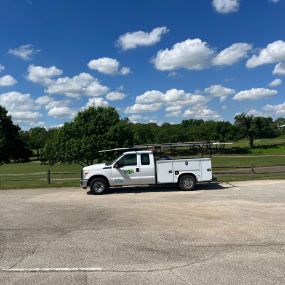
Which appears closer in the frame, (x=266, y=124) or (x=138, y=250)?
(x=138, y=250)

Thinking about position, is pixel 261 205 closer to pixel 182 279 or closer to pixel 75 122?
pixel 182 279

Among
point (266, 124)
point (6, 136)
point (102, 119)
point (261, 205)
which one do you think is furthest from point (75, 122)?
point (266, 124)

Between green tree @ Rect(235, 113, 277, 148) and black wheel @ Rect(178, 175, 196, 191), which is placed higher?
green tree @ Rect(235, 113, 277, 148)

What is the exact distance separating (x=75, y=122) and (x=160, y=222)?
93.9 ft

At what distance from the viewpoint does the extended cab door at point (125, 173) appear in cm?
1917

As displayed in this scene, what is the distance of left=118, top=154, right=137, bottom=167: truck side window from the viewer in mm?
19250

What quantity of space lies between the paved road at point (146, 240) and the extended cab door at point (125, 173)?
296 centimetres

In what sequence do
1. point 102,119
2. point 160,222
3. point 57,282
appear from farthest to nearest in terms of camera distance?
point 102,119, point 160,222, point 57,282

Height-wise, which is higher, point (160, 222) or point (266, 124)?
point (266, 124)

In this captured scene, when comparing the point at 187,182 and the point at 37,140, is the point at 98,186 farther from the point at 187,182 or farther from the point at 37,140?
the point at 37,140

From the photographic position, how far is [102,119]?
38.3 meters

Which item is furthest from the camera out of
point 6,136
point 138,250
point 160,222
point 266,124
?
point 266,124

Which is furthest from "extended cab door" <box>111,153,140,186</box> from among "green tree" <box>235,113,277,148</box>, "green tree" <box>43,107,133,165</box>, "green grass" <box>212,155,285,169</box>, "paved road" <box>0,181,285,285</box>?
"green tree" <box>235,113,277,148</box>

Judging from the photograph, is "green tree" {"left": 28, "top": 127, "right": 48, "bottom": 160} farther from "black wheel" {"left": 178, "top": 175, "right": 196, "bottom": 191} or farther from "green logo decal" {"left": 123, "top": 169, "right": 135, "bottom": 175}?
"black wheel" {"left": 178, "top": 175, "right": 196, "bottom": 191}
